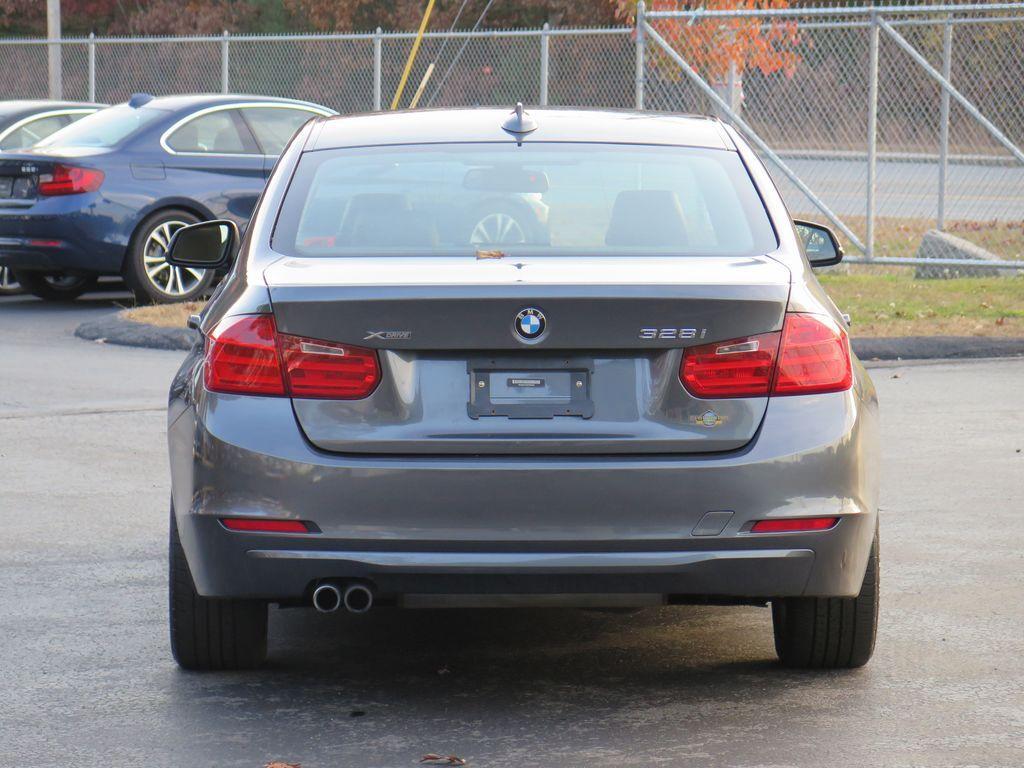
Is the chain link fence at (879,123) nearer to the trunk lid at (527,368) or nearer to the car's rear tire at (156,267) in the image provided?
the car's rear tire at (156,267)

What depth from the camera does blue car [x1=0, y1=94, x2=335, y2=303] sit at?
568 inches

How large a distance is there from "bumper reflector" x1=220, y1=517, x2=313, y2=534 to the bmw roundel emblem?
27.8 inches

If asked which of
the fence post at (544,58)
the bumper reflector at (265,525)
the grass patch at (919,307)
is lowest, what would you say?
the grass patch at (919,307)

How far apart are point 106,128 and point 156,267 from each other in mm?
1397

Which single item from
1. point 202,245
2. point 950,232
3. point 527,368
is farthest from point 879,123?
point 527,368

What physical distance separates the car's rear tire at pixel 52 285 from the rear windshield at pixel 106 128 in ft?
3.94

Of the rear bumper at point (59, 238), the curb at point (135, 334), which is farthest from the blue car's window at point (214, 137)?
the curb at point (135, 334)

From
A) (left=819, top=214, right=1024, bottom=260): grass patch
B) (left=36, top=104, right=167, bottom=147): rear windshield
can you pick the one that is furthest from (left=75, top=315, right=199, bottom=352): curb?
(left=819, top=214, right=1024, bottom=260): grass patch

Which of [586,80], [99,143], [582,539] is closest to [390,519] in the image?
[582,539]

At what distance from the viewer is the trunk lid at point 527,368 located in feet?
14.1

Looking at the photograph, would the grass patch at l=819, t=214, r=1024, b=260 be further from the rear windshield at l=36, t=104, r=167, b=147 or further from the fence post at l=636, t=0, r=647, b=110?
the rear windshield at l=36, t=104, r=167, b=147

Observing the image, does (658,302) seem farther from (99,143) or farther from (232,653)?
(99,143)

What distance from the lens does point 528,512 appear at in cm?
429

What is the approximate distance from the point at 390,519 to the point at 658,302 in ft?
2.74
